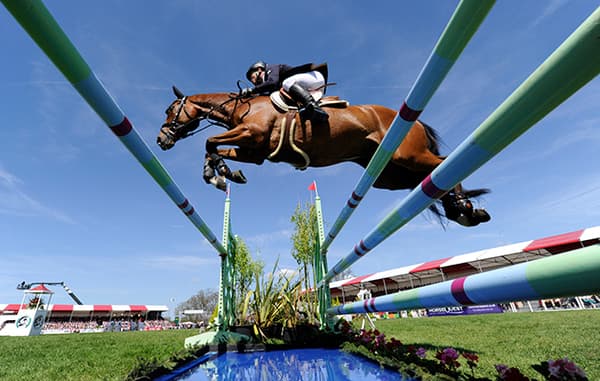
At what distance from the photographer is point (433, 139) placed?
7.38 ft

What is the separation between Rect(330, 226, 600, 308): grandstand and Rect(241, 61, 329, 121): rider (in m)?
3.19

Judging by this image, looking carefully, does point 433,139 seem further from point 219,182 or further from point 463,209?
Answer: point 219,182

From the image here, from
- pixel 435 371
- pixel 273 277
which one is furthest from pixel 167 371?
pixel 273 277

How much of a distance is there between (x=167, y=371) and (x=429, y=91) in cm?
212

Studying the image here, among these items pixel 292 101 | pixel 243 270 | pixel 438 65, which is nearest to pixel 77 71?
pixel 438 65

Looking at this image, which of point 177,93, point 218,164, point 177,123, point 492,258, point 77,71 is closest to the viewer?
point 77,71

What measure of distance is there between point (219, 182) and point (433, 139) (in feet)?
5.65

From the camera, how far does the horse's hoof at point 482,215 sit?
170cm

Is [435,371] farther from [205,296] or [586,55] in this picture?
[205,296]

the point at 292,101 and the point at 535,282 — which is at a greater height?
the point at 292,101

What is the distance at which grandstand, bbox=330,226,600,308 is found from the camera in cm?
916

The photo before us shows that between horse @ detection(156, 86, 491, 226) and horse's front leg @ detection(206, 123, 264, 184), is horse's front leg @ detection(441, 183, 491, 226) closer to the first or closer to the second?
horse @ detection(156, 86, 491, 226)

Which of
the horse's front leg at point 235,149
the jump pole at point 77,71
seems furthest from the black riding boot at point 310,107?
the jump pole at point 77,71

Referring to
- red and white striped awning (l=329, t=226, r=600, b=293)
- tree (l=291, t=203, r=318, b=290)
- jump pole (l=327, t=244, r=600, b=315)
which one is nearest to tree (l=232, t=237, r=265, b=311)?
tree (l=291, t=203, r=318, b=290)
